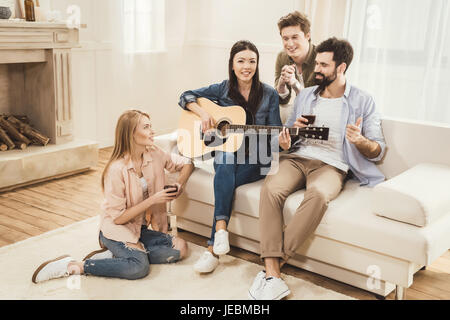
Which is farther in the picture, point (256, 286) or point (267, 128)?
point (267, 128)

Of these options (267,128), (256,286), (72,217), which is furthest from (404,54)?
(72,217)

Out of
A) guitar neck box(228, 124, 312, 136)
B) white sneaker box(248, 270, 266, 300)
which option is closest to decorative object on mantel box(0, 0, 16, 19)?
guitar neck box(228, 124, 312, 136)

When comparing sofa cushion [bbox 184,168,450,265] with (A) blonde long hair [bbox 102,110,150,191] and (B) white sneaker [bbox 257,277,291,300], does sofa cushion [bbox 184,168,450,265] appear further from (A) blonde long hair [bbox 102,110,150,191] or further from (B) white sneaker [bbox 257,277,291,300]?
(A) blonde long hair [bbox 102,110,150,191]

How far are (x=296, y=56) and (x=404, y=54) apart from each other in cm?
162

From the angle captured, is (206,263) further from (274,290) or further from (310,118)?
(310,118)

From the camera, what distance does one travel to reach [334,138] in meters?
2.42

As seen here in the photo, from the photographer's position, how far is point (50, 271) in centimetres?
217

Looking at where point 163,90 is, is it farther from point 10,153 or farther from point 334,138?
point 334,138

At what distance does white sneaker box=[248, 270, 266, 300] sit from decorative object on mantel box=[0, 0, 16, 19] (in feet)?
8.23

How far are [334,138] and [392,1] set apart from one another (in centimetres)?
216

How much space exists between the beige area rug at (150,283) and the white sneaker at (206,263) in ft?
0.11

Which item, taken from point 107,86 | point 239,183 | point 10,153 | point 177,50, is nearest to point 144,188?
point 239,183

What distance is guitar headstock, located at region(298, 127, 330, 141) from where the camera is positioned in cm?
228

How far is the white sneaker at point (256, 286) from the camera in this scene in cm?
204
